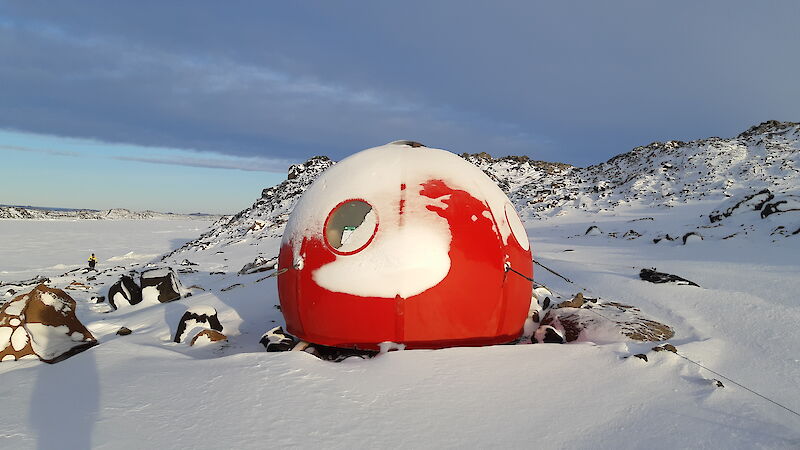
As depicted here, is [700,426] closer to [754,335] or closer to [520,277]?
[520,277]

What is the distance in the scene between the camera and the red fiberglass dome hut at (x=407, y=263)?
136 inches

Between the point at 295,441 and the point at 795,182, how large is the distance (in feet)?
73.4

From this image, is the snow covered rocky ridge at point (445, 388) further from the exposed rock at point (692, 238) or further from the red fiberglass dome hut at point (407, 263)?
the exposed rock at point (692, 238)

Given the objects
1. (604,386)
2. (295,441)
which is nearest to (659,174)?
(604,386)

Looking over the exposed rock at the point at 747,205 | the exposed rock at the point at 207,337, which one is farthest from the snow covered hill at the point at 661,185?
the exposed rock at the point at 207,337

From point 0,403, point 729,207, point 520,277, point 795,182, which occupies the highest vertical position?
point 795,182

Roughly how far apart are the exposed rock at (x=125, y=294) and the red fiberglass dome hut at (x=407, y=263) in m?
5.13

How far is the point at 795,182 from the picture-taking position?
17.2 metres

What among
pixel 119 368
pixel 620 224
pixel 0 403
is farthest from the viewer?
pixel 620 224

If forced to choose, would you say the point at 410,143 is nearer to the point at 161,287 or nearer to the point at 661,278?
the point at 661,278

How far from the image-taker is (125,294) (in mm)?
7684

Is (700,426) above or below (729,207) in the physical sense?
below

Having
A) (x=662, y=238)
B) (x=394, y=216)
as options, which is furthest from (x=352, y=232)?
(x=662, y=238)

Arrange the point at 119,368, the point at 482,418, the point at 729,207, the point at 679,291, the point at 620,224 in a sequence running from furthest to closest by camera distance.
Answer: the point at 620,224
the point at 729,207
the point at 679,291
the point at 119,368
the point at 482,418
